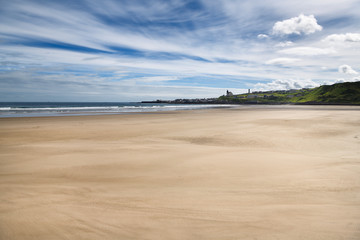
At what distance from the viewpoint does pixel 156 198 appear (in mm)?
3654

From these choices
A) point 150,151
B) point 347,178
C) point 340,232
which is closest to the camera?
point 340,232

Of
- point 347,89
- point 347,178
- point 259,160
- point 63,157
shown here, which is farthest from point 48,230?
point 347,89

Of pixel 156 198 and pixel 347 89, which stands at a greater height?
pixel 347 89

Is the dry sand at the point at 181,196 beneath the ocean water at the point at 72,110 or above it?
beneath

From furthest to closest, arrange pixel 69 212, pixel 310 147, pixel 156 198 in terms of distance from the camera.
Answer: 1. pixel 310 147
2. pixel 156 198
3. pixel 69 212

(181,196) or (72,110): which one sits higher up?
(72,110)

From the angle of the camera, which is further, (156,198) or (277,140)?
(277,140)

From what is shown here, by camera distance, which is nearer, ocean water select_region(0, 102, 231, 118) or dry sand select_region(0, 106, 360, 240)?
dry sand select_region(0, 106, 360, 240)

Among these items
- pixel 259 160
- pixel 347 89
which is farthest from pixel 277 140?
pixel 347 89

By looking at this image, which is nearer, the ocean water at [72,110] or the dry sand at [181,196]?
the dry sand at [181,196]

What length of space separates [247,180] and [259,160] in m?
1.72

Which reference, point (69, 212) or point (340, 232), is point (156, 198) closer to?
point (69, 212)

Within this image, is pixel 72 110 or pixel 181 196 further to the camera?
pixel 72 110

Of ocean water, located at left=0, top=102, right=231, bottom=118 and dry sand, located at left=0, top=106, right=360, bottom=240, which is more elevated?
ocean water, located at left=0, top=102, right=231, bottom=118
